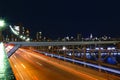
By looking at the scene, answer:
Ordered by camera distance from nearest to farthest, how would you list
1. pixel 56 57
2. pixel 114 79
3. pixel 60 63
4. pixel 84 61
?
pixel 114 79
pixel 84 61
pixel 60 63
pixel 56 57

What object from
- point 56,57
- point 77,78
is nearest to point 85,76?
point 77,78

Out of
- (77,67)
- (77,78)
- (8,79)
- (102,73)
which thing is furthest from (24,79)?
(8,79)

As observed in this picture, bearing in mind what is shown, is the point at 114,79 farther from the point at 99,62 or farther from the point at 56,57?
the point at 56,57

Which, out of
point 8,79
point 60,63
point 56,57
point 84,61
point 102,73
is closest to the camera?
point 8,79

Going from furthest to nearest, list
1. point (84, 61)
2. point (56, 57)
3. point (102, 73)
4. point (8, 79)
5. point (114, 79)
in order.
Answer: point (56, 57)
point (84, 61)
point (102, 73)
point (114, 79)
point (8, 79)

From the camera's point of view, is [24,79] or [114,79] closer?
[114,79]

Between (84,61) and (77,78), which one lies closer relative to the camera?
(77,78)

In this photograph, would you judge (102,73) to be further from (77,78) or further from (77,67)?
(77,67)

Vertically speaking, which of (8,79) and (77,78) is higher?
(8,79)

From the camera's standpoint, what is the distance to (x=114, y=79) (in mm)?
28016

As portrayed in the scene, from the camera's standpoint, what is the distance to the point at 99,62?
3272 centimetres

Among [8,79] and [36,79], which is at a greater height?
[8,79]

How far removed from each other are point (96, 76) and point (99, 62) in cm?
155

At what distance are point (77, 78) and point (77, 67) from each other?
740 centimetres
